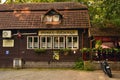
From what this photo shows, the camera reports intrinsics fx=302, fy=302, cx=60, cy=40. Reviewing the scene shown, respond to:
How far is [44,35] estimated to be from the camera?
2794 cm

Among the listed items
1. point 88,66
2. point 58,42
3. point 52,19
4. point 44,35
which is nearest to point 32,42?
point 44,35

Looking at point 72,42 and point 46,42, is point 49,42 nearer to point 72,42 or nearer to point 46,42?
point 46,42

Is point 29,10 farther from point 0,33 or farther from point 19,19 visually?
point 0,33

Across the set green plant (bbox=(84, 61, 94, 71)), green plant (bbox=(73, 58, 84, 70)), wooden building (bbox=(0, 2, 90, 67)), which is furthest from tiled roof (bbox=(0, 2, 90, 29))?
green plant (bbox=(84, 61, 94, 71))

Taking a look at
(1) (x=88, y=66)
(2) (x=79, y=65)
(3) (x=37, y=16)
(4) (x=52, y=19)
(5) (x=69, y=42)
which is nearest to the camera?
(1) (x=88, y=66)

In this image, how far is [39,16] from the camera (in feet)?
94.7

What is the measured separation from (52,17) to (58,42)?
2527 mm

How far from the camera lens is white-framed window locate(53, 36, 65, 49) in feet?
91.2

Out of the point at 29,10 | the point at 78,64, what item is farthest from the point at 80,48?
the point at 29,10

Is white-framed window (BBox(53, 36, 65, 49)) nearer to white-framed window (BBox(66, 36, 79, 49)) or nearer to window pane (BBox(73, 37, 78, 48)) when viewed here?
white-framed window (BBox(66, 36, 79, 49))

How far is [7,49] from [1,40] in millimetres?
1030

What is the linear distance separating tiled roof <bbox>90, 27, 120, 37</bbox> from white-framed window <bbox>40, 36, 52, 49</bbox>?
3.94 m

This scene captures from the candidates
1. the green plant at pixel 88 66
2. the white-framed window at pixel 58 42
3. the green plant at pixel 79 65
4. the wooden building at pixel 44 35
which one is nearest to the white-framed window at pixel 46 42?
the wooden building at pixel 44 35

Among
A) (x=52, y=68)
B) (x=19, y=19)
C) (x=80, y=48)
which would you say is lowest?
(x=52, y=68)
